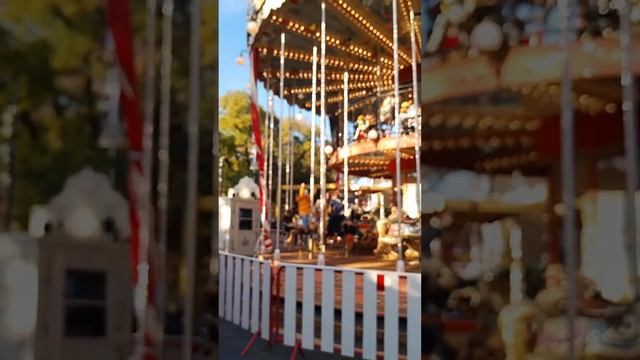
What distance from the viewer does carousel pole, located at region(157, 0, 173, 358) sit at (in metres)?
1.48

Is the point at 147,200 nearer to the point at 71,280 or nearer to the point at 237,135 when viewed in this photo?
the point at 71,280

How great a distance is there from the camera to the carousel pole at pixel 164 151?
1479mm

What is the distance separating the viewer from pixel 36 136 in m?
1.50

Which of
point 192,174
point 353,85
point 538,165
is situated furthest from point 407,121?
point 192,174

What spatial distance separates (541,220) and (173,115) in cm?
105

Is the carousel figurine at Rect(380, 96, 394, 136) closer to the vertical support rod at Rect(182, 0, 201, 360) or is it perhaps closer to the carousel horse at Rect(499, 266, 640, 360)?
the carousel horse at Rect(499, 266, 640, 360)

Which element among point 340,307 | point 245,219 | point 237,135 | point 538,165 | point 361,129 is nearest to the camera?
point 538,165

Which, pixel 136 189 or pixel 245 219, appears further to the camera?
pixel 245 219

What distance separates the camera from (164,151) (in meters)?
1.49

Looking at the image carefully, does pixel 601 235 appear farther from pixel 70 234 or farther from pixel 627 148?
pixel 70 234

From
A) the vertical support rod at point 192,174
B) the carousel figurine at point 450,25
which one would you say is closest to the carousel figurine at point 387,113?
the carousel figurine at point 450,25

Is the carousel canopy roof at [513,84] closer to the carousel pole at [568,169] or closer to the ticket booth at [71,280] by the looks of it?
the carousel pole at [568,169]

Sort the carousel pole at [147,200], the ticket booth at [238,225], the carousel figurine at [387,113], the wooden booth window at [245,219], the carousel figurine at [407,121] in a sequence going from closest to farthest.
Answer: the carousel pole at [147,200]
the carousel figurine at [407,121]
the ticket booth at [238,225]
the wooden booth window at [245,219]
the carousel figurine at [387,113]

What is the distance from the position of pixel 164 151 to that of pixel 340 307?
3.64m
